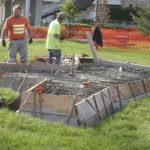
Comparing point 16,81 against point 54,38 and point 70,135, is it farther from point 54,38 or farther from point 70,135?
point 70,135

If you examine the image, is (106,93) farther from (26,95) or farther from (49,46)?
(49,46)

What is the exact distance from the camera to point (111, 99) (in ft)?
21.1

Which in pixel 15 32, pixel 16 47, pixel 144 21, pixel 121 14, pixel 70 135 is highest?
pixel 121 14

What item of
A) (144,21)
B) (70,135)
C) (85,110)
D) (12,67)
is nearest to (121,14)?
(144,21)

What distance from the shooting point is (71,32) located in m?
26.4

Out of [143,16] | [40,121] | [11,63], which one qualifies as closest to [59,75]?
[11,63]

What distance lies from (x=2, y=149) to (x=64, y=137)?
3.04 ft

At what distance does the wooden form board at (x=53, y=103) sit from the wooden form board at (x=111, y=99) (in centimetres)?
26

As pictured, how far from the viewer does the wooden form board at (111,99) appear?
5211 mm

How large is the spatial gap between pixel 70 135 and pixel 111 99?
198 cm

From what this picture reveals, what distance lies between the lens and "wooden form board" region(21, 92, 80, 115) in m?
5.39

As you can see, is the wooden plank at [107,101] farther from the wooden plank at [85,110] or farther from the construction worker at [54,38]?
the construction worker at [54,38]

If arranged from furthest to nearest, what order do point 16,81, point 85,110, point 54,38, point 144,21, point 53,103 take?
1. point 144,21
2. point 54,38
3. point 16,81
4. point 53,103
5. point 85,110

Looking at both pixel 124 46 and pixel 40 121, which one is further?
pixel 124 46
